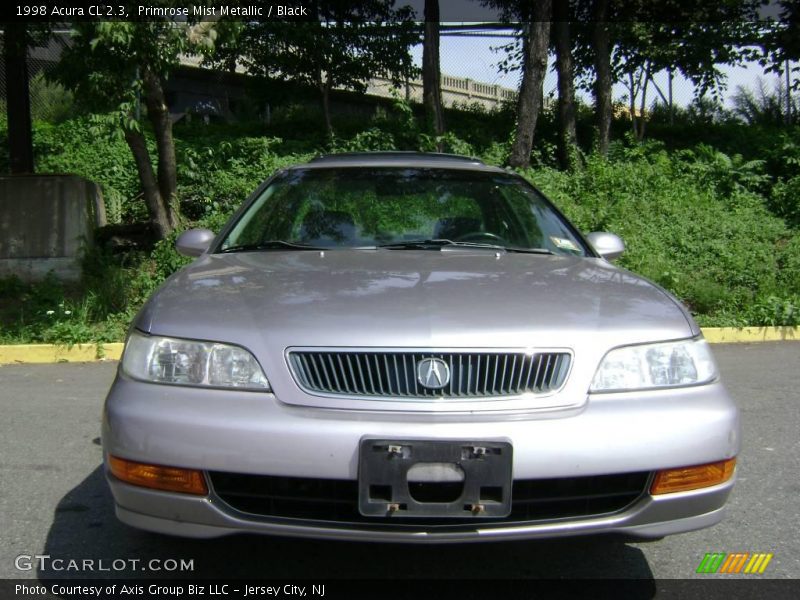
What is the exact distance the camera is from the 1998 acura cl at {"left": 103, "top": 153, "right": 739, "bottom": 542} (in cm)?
233

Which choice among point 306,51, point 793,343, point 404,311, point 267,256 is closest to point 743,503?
A: point 404,311

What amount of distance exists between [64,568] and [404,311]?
1.52 meters

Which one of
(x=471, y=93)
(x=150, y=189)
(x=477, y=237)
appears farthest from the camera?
(x=471, y=93)

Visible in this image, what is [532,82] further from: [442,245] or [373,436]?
[373,436]

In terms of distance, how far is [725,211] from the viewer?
1154 centimetres

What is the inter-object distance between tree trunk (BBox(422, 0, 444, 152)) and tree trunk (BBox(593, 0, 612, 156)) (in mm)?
2454

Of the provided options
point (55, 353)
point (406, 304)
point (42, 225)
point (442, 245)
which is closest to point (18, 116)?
point (42, 225)

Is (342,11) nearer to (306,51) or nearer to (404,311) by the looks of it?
(306,51)

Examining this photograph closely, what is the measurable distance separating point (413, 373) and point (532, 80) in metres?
9.35

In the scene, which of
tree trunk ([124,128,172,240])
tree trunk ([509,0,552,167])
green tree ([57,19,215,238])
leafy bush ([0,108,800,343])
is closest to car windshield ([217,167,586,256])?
green tree ([57,19,215,238])

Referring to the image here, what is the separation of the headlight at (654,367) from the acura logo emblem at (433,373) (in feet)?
1.40

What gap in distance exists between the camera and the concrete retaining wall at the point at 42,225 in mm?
8898

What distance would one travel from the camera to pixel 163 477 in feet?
7.99
